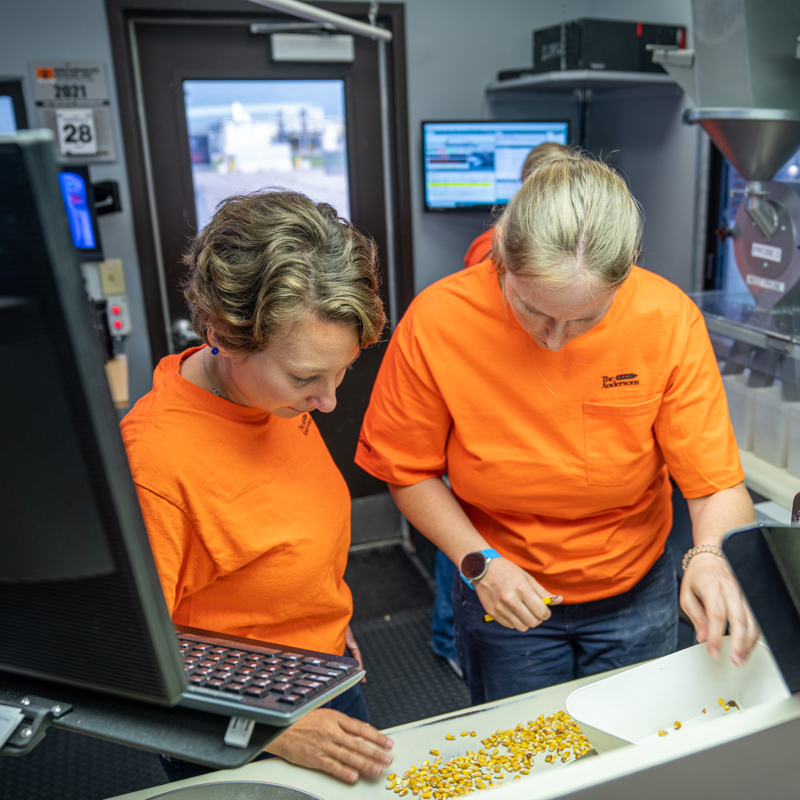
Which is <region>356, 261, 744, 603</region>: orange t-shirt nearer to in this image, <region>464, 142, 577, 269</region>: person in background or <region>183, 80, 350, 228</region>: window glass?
<region>464, 142, 577, 269</region>: person in background

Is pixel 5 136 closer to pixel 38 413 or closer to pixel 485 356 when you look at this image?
pixel 38 413

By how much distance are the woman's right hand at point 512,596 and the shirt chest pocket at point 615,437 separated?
21cm

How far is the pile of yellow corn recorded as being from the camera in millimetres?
988

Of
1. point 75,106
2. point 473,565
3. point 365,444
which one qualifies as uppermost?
point 75,106

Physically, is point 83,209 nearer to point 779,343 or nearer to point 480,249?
point 480,249

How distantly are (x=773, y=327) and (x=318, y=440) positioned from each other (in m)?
1.34

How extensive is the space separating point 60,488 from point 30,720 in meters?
0.27

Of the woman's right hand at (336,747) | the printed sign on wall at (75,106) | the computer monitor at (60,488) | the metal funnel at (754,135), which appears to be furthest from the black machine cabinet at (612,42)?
the computer monitor at (60,488)

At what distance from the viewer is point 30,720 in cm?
61

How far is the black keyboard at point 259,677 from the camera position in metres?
0.57

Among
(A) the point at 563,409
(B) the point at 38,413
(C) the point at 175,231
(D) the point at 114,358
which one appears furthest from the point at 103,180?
(B) the point at 38,413

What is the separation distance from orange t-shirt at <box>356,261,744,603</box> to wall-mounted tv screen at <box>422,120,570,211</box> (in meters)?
2.15

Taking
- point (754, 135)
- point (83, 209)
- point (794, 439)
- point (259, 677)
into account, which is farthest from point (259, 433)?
point (83, 209)

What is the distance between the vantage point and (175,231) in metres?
3.20
